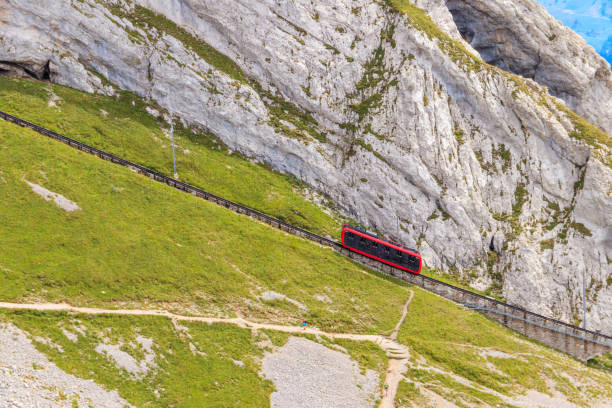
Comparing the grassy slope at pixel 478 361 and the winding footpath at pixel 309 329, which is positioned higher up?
the grassy slope at pixel 478 361

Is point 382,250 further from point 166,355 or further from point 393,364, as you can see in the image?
point 166,355

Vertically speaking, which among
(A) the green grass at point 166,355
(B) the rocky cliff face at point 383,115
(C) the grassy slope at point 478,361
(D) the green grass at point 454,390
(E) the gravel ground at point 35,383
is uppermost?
(B) the rocky cliff face at point 383,115

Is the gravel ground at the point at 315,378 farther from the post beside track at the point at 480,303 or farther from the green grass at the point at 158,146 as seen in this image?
the green grass at the point at 158,146

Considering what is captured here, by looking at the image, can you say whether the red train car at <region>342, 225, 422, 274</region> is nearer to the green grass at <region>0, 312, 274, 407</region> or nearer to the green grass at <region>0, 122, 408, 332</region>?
the green grass at <region>0, 122, 408, 332</region>

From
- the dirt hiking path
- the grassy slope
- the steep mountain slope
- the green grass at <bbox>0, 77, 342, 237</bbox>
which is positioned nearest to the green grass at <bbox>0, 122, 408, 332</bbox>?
the steep mountain slope

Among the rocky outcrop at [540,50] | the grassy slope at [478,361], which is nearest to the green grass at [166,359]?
the grassy slope at [478,361]

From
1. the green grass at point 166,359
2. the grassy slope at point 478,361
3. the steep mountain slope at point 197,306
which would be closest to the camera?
the green grass at point 166,359
